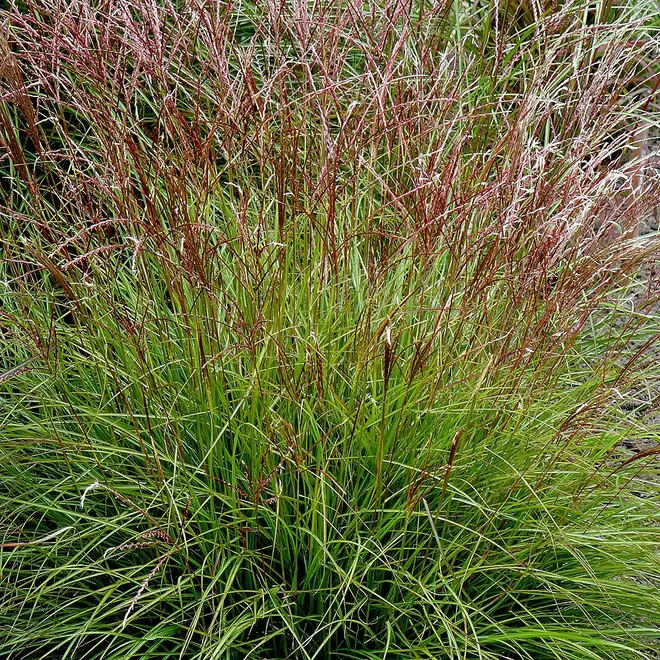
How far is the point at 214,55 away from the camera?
224cm

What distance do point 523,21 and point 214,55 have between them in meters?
2.66

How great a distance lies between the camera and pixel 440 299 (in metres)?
2.56

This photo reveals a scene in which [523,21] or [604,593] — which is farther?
[523,21]

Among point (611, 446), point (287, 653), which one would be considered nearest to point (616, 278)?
point (611, 446)

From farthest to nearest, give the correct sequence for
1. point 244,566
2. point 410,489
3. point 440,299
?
point 440,299, point 244,566, point 410,489

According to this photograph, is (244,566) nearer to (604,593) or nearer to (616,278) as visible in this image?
(604,593)

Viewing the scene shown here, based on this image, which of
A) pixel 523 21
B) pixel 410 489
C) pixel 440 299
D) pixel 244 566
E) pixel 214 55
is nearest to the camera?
pixel 410 489

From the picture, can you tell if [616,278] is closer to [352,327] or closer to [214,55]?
[352,327]

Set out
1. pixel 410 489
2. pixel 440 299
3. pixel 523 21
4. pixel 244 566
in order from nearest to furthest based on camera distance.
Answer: pixel 410 489
pixel 244 566
pixel 440 299
pixel 523 21

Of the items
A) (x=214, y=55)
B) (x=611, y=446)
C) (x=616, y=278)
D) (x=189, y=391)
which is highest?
(x=214, y=55)

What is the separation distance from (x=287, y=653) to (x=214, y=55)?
4.81ft

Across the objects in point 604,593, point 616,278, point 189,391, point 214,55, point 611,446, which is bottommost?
point 604,593

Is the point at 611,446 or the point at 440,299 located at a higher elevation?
the point at 440,299

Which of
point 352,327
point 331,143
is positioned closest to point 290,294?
point 352,327
